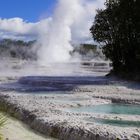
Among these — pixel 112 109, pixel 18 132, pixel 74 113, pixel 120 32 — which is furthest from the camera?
pixel 120 32

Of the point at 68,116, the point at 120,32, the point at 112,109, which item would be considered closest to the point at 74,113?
the point at 68,116

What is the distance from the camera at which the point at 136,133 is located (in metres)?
14.5

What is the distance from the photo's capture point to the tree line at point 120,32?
4106 cm

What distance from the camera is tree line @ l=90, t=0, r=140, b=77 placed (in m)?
41.1

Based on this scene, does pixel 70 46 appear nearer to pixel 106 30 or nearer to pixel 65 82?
pixel 106 30

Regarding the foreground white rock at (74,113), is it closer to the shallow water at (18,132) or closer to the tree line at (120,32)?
the shallow water at (18,132)

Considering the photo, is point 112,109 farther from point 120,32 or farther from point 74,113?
point 120,32

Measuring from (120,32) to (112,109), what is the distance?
19977 millimetres

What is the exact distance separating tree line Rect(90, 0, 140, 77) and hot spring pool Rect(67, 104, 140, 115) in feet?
55.1

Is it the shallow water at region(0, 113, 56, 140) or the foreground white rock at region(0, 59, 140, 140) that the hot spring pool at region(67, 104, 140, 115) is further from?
the shallow water at region(0, 113, 56, 140)

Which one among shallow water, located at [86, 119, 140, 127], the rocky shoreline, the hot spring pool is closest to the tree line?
the rocky shoreline

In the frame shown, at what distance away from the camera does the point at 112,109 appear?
23203 millimetres

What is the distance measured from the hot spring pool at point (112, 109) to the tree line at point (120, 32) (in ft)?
55.1

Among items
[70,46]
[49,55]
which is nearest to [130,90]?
[49,55]
